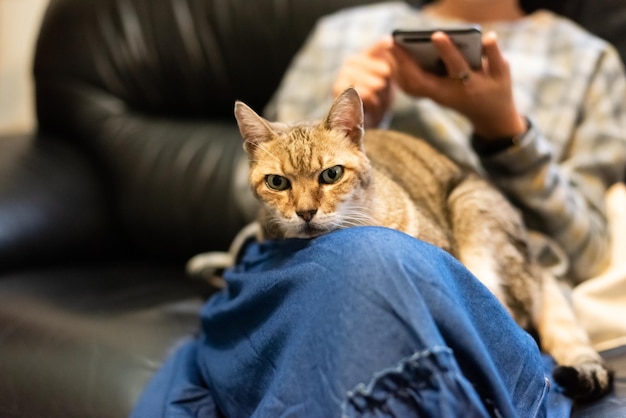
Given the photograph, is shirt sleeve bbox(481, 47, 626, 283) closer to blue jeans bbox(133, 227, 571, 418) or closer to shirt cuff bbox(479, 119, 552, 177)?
shirt cuff bbox(479, 119, 552, 177)

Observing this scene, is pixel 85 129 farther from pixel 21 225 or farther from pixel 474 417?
pixel 474 417

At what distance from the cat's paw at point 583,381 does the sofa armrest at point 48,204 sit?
143 cm

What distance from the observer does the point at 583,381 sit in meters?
0.92

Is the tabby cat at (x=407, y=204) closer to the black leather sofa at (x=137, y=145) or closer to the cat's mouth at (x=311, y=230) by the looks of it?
the cat's mouth at (x=311, y=230)

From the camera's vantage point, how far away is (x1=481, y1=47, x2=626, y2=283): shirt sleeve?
47.1 inches

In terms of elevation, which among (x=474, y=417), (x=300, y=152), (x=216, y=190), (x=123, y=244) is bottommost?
(x=123, y=244)

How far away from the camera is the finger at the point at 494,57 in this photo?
1.07 metres

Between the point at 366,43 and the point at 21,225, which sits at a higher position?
the point at 366,43

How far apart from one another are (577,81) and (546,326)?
0.66 metres

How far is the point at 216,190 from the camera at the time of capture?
1.84 m

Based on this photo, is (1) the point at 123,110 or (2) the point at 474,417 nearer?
(2) the point at 474,417

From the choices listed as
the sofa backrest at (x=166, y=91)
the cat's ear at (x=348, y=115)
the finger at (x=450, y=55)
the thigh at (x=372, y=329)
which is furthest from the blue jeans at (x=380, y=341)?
the sofa backrest at (x=166, y=91)

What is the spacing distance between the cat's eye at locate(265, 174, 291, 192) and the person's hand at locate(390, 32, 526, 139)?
1.29 feet

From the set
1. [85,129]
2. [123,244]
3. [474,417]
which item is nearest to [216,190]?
[123,244]
